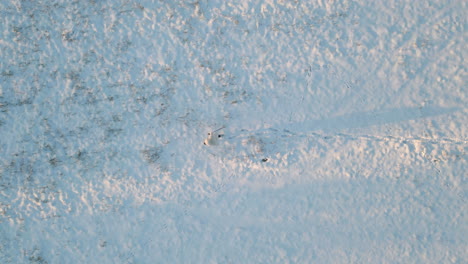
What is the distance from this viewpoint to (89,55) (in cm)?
686

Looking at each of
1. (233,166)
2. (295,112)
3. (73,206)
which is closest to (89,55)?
(73,206)

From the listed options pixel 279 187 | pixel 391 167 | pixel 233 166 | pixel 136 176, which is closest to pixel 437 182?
pixel 391 167

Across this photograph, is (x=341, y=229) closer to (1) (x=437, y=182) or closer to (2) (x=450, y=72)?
(1) (x=437, y=182)

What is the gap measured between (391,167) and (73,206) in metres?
7.21

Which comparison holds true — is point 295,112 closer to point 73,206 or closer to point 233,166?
point 233,166

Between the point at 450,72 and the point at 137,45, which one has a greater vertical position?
the point at 450,72

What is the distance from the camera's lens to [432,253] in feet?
Result: 21.8

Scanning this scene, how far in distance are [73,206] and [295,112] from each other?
5.48 m

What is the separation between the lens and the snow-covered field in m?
6.65

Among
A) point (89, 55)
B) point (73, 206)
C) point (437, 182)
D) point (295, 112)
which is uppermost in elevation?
point (89, 55)

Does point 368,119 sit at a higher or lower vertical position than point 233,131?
higher

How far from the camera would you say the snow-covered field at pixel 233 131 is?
665 centimetres

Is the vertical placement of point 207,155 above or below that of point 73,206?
above

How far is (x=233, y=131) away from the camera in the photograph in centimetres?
679
